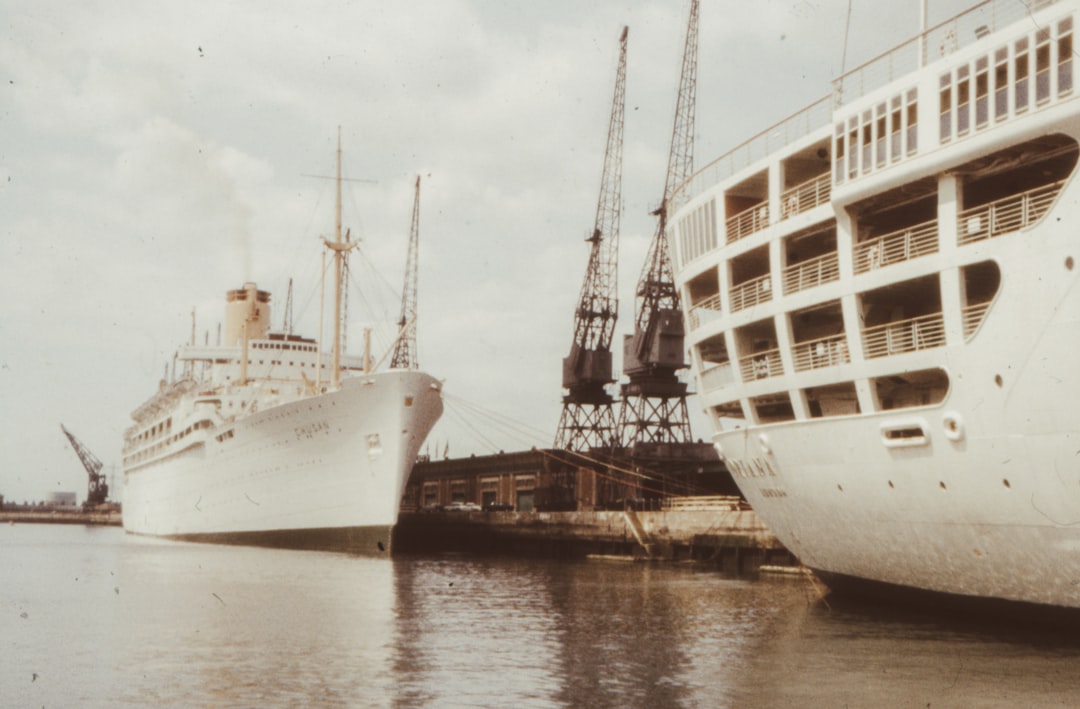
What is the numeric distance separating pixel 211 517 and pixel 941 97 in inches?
2405

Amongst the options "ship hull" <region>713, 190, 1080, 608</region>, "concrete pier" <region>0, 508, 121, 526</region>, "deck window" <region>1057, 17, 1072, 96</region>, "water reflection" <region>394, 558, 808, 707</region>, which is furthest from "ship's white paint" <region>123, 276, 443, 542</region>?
"concrete pier" <region>0, 508, 121, 526</region>

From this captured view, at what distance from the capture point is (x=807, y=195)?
28.4 m

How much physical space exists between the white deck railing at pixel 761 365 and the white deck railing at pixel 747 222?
3512mm

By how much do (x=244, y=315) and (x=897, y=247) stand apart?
226 ft

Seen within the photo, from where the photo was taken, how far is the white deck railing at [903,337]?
923 inches

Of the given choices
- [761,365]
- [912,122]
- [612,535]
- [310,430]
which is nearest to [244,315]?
[310,430]

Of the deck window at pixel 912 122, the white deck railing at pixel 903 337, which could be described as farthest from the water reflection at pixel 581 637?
the deck window at pixel 912 122

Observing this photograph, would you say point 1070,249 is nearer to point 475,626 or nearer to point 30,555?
point 475,626

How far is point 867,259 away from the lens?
25406mm

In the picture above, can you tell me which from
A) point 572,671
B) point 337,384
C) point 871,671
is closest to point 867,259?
point 871,671

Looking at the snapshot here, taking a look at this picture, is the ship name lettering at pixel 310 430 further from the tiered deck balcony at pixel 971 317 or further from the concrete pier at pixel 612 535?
the tiered deck balcony at pixel 971 317

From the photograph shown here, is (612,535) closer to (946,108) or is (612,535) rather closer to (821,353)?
(821,353)

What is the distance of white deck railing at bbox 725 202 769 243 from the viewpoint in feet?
97.2

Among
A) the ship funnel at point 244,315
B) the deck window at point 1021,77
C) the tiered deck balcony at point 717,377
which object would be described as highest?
the ship funnel at point 244,315
